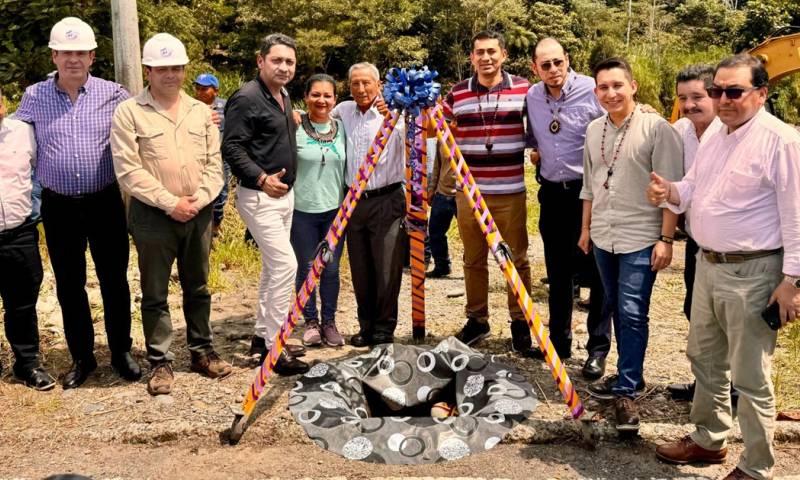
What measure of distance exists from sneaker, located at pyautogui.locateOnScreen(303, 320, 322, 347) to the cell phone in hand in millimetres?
3231

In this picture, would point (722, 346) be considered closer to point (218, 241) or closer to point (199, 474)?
point (199, 474)

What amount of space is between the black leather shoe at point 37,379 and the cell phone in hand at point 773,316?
4.24 metres

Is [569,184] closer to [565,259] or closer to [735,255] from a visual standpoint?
[565,259]

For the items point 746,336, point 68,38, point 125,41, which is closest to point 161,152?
point 68,38

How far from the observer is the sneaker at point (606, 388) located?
14.4 feet

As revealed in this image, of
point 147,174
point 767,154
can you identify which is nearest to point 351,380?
point 147,174

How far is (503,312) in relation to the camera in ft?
21.2

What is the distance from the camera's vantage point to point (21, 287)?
15.3 ft

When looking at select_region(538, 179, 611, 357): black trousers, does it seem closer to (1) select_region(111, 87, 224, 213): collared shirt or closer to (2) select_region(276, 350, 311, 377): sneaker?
(2) select_region(276, 350, 311, 377): sneaker

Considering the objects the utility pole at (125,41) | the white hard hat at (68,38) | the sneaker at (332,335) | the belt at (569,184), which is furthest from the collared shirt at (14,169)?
the belt at (569,184)

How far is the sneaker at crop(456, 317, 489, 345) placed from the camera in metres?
5.42

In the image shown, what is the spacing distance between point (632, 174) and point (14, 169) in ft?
12.1

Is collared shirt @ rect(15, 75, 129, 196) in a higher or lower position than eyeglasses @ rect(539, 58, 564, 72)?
lower

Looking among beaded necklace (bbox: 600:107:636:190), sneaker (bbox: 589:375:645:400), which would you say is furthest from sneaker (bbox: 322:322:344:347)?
beaded necklace (bbox: 600:107:636:190)
